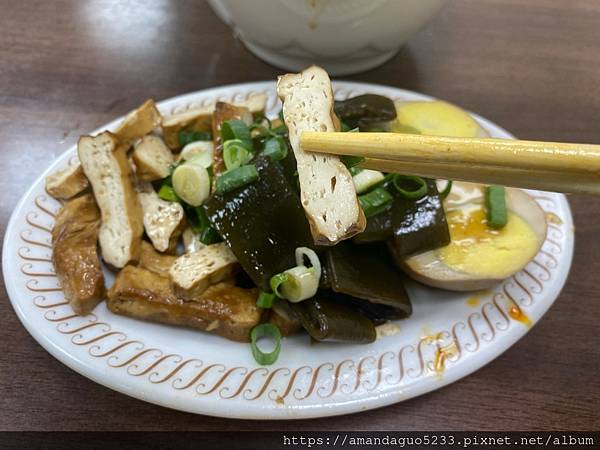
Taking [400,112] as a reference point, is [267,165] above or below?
above

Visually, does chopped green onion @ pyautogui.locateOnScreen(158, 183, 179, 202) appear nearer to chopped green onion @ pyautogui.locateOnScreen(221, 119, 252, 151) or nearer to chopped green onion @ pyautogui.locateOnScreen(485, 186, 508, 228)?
chopped green onion @ pyautogui.locateOnScreen(221, 119, 252, 151)

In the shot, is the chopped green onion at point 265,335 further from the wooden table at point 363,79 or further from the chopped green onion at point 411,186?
Answer: the chopped green onion at point 411,186

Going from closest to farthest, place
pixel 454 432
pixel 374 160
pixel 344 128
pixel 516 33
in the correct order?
1. pixel 374 160
2. pixel 454 432
3. pixel 344 128
4. pixel 516 33

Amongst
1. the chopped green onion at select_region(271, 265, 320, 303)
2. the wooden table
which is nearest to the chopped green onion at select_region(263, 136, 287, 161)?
the chopped green onion at select_region(271, 265, 320, 303)

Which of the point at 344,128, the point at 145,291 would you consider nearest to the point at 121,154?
the point at 145,291

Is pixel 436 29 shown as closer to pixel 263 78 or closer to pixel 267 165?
pixel 263 78
